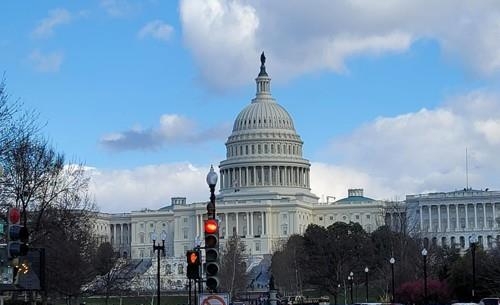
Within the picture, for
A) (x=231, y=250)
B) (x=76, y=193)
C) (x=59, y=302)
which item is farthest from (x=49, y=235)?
(x=231, y=250)

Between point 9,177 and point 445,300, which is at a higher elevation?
point 9,177

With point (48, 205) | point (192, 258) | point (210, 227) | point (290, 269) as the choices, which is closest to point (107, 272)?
point (48, 205)

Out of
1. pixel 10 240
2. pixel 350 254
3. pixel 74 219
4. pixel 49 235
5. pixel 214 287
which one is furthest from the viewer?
pixel 350 254

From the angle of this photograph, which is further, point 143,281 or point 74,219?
point 143,281

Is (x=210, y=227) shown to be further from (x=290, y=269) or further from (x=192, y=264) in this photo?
(x=290, y=269)

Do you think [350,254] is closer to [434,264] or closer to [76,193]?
[434,264]

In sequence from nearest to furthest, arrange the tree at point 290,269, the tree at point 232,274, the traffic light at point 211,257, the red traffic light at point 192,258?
the traffic light at point 211,257 < the red traffic light at point 192,258 < the tree at point 232,274 < the tree at point 290,269

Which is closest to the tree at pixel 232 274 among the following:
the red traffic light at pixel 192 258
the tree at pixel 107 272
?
the tree at pixel 107 272

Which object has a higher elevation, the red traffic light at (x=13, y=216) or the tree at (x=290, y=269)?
the tree at (x=290, y=269)

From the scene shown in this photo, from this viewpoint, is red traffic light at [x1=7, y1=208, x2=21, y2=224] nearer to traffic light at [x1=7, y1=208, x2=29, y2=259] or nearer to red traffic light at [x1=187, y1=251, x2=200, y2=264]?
traffic light at [x1=7, y1=208, x2=29, y2=259]

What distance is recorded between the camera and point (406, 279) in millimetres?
83250

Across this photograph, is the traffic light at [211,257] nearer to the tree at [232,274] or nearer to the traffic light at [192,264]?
the traffic light at [192,264]

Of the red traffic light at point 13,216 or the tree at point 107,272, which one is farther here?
the tree at point 107,272

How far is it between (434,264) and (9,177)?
49814mm
